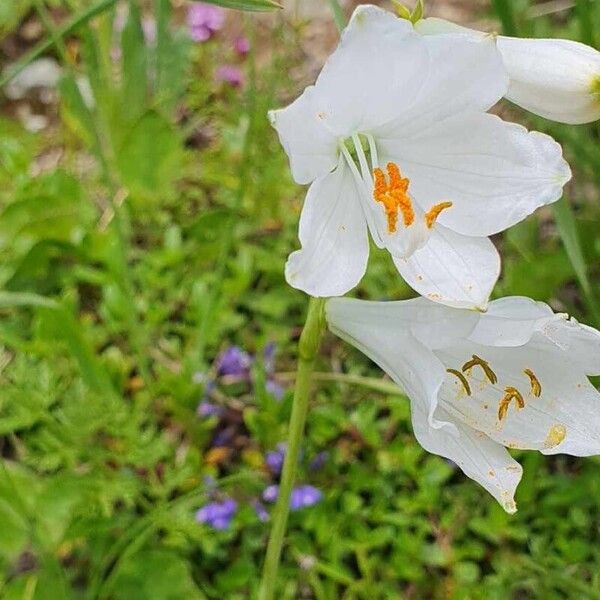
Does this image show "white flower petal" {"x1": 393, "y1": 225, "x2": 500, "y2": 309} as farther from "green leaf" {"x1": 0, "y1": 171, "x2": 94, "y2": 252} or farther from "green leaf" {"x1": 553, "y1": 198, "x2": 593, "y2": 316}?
"green leaf" {"x1": 0, "y1": 171, "x2": 94, "y2": 252}

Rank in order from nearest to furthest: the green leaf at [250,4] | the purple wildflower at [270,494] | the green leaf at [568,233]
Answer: the green leaf at [250,4] < the green leaf at [568,233] < the purple wildflower at [270,494]

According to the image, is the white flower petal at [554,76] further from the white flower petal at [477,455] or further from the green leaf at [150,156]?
the green leaf at [150,156]

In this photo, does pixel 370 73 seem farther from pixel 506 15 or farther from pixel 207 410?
pixel 207 410

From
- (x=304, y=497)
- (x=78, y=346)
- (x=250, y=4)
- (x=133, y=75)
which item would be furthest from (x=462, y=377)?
(x=133, y=75)

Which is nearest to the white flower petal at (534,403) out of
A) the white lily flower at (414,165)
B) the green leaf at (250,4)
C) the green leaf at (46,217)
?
the white lily flower at (414,165)

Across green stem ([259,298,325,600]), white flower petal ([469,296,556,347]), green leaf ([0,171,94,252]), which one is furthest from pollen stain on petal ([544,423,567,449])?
green leaf ([0,171,94,252])

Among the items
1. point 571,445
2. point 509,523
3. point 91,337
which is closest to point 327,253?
point 571,445
